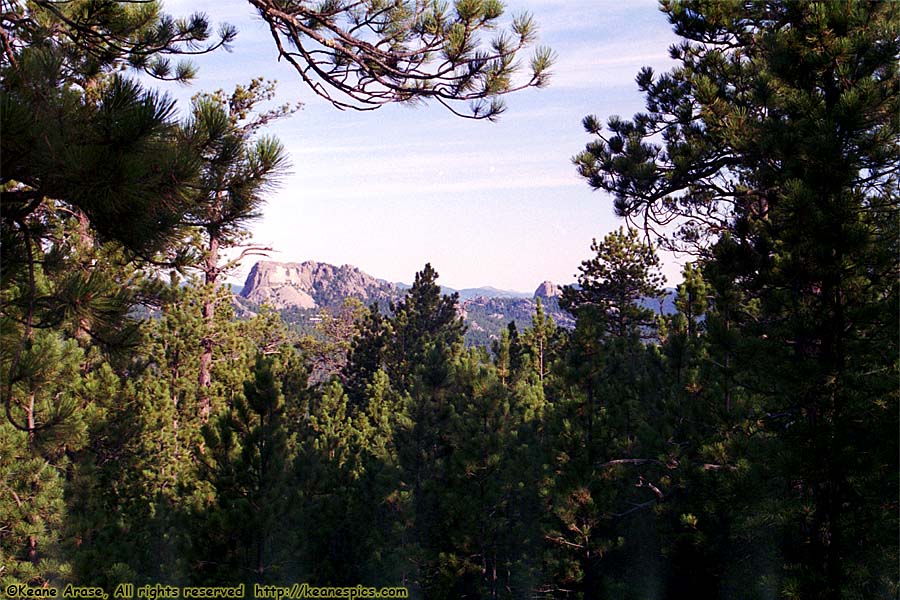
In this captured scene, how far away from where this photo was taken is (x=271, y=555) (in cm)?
1448

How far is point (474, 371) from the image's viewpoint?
18016mm

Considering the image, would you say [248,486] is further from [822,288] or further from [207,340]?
[822,288]

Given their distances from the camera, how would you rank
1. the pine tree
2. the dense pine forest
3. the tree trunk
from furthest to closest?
1. the tree trunk
2. the pine tree
3. the dense pine forest

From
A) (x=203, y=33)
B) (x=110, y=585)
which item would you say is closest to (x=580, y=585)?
(x=110, y=585)

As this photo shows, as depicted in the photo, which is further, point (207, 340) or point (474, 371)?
point (207, 340)

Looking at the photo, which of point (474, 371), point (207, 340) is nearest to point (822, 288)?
point (474, 371)

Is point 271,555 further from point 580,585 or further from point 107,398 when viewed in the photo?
point 580,585

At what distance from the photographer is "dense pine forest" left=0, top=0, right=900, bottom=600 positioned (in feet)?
18.5

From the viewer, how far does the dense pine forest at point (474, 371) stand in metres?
5.65

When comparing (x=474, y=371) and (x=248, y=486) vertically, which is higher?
(x=474, y=371)

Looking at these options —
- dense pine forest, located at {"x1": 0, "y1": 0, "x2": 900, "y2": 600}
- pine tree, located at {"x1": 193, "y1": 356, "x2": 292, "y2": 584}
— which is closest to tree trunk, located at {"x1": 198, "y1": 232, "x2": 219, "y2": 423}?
dense pine forest, located at {"x1": 0, "y1": 0, "x2": 900, "y2": 600}

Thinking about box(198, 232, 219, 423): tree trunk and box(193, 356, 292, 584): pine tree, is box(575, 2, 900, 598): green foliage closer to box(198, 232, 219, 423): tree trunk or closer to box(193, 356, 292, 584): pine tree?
box(193, 356, 292, 584): pine tree

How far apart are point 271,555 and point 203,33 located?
34.3 ft

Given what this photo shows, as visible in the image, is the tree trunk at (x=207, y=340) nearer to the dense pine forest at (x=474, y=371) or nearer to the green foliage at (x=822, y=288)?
the dense pine forest at (x=474, y=371)
